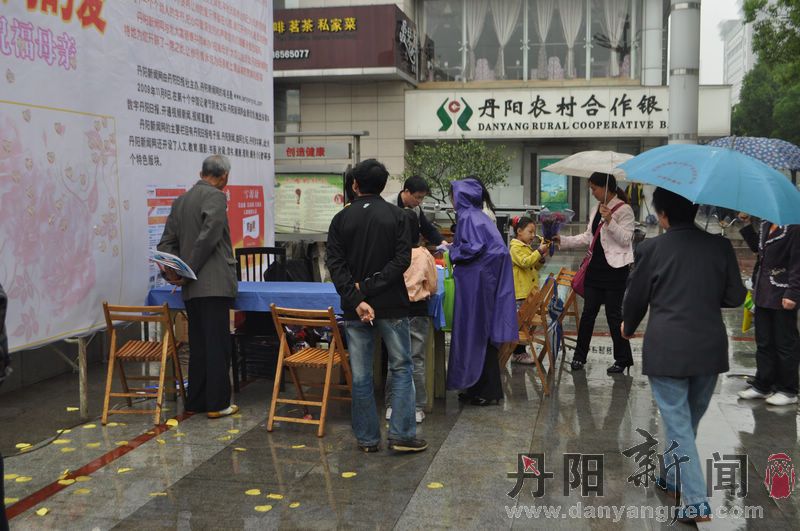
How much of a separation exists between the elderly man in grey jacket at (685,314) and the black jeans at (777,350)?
8.11 ft

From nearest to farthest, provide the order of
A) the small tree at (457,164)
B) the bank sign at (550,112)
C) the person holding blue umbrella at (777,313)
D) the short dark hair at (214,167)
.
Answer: the short dark hair at (214,167)
the person holding blue umbrella at (777,313)
the small tree at (457,164)
the bank sign at (550,112)

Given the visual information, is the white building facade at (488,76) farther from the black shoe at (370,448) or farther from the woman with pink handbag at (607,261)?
the black shoe at (370,448)

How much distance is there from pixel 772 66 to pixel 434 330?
46.4ft

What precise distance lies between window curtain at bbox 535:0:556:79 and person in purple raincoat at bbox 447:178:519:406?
2037cm

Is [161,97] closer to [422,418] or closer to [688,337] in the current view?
[422,418]

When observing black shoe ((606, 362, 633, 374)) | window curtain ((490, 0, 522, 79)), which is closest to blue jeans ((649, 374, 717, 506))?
black shoe ((606, 362, 633, 374))

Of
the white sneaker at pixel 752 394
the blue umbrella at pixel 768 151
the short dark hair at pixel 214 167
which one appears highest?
the blue umbrella at pixel 768 151

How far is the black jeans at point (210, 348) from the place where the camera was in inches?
233

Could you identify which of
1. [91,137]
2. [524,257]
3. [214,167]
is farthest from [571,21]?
[91,137]

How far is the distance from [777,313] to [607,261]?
1.48 metres

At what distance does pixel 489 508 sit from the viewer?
4.30 m

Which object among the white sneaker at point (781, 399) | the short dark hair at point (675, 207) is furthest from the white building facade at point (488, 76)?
the short dark hair at point (675, 207)

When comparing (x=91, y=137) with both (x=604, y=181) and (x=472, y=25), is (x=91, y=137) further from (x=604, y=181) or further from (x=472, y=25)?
(x=472, y=25)

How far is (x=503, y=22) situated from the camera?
25.6 metres
